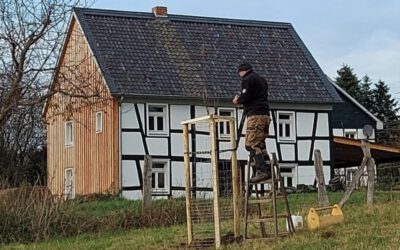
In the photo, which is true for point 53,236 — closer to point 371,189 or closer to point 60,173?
point 371,189

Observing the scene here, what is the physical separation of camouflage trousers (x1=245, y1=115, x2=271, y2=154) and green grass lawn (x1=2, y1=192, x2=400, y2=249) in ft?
4.67

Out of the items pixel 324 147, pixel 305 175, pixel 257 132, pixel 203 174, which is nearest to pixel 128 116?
pixel 305 175

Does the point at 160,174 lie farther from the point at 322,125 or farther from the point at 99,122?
the point at 322,125

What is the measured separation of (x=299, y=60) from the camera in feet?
141

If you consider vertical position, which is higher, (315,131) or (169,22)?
(169,22)

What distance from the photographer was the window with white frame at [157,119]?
38.1 meters

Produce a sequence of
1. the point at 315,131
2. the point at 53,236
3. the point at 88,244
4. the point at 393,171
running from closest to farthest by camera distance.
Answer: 1. the point at 88,244
2. the point at 53,236
3. the point at 315,131
4. the point at 393,171

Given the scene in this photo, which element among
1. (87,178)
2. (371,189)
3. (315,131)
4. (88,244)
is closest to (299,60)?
(315,131)

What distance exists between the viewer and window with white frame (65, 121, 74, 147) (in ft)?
138

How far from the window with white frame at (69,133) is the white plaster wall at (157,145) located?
18.3 feet

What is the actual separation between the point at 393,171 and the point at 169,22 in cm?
1350

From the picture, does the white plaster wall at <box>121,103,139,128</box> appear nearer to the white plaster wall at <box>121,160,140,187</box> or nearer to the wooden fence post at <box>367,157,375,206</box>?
the white plaster wall at <box>121,160,140,187</box>

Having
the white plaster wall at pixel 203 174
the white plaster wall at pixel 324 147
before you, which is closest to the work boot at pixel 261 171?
the white plaster wall at pixel 203 174

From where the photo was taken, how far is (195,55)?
4081cm
